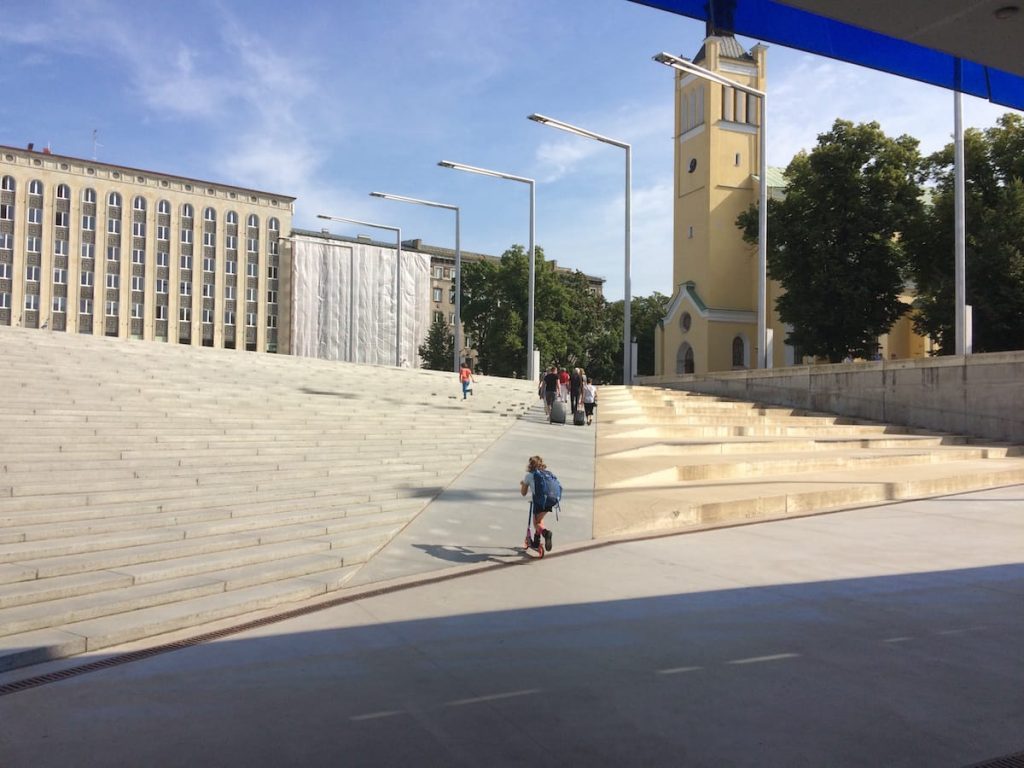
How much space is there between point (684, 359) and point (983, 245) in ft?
71.6

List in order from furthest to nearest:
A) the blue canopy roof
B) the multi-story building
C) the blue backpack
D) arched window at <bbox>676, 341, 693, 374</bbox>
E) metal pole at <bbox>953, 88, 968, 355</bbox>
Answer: the multi-story building, arched window at <bbox>676, 341, 693, 374</bbox>, metal pole at <bbox>953, 88, 968, 355</bbox>, the blue backpack, the blue canopy roof

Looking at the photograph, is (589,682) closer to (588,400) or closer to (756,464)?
(756,464)

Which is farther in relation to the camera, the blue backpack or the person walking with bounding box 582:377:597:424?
the person walking with bounding box 582:377:597:424

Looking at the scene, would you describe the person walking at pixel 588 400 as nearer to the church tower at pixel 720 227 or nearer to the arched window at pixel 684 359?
the church tower at pixel 720 227

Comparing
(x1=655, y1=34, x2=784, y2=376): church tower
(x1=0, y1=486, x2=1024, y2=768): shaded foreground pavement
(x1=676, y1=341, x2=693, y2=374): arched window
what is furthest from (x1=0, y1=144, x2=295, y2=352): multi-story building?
(x1=0, y1=486, x2=1024, y2=768): shaded foreground pavement

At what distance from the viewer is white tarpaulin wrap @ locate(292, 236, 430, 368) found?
78250 millimetres

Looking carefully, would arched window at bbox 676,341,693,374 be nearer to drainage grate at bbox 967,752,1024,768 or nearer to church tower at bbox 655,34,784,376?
church tower at bbox 655,34,784,376

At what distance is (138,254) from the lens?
7956 centimetres

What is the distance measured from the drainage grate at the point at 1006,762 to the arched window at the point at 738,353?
4663 centimetres

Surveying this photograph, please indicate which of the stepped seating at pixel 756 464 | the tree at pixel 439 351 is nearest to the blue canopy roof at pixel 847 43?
the stepped seating at pixel 756 464

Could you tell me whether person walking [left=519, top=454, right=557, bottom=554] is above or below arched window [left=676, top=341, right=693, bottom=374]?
below

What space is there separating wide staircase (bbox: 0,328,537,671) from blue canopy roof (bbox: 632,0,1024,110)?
244 inches

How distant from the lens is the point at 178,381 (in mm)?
18516

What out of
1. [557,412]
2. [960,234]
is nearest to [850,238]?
[960,234]
